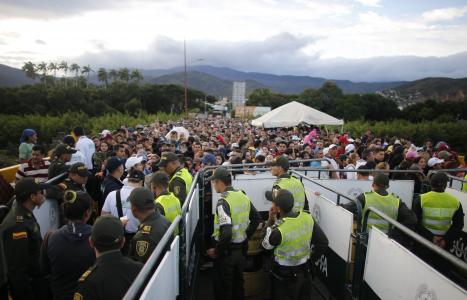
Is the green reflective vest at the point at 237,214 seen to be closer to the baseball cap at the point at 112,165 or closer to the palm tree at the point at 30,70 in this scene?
the baseball cap at the point at 112,165

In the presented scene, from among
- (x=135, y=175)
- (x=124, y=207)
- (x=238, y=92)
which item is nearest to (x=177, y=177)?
(x=135, y=175)

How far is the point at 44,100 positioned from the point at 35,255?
226 feet

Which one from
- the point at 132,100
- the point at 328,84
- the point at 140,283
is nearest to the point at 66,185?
the point at 140,283

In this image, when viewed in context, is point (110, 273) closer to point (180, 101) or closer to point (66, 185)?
point (66, 185)

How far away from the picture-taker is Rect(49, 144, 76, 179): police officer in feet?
17.7

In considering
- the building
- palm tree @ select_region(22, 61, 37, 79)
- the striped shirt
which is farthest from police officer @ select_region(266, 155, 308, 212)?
the building

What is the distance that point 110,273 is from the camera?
2.30 m

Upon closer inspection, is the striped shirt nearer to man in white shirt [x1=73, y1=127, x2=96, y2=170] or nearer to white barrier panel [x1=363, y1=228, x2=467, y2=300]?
man in white shirt [x1=73, y1=127, x2=96, y2=170]

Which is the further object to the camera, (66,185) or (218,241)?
(66,185)

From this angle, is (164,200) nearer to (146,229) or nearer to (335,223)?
(146,229)

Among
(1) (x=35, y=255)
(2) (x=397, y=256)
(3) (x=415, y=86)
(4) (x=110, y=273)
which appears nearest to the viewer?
(4) (x=110, y=273)

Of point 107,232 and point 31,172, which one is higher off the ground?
point 107,232

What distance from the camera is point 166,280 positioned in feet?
9.00

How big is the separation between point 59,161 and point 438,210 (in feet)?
20.5
